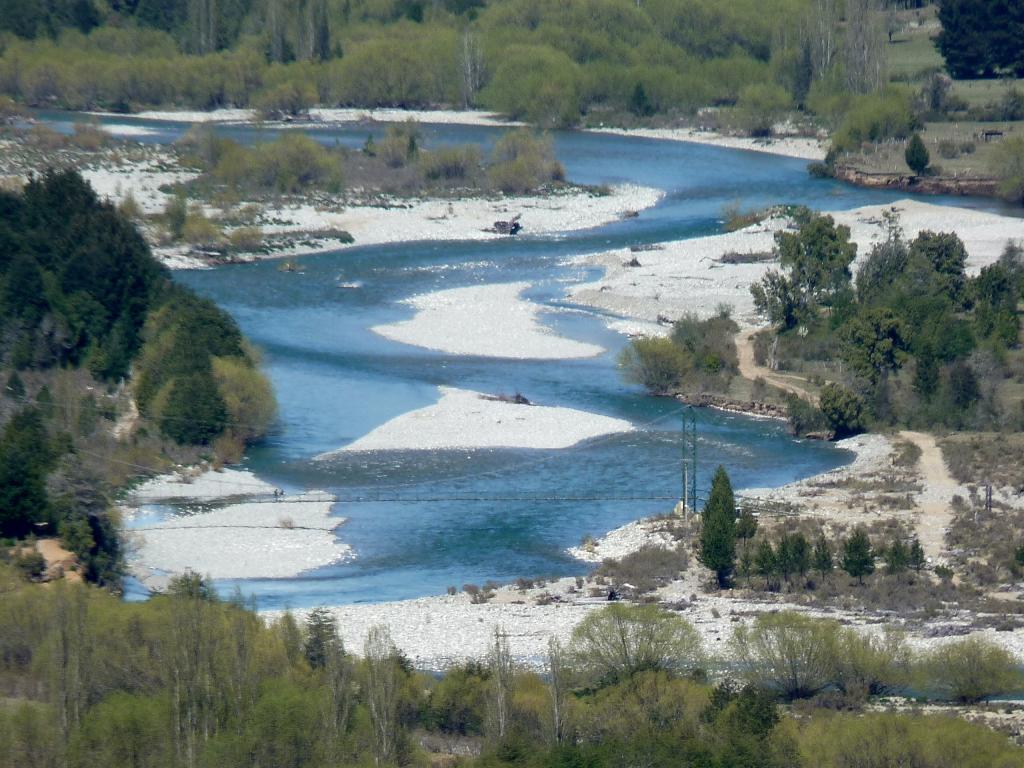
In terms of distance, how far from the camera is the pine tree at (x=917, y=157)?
87.9m

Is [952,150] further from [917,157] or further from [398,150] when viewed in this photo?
[398,150]

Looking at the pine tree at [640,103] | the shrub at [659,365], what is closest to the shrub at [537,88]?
the pine tree at [640,103]

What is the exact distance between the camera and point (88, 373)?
47.3 metres

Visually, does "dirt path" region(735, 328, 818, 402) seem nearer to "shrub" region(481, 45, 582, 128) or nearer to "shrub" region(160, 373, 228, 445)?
"shrub" region(160, 373, 228, 445)

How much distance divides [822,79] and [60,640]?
9195cm

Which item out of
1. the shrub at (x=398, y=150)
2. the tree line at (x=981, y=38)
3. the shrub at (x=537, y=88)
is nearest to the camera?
the shrub at (x=398, y=150)

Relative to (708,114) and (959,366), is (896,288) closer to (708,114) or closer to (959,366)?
(959,366)

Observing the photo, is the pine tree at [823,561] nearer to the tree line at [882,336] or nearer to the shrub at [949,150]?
the tree line at [882,336]

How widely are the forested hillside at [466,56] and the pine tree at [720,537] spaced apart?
7337cm

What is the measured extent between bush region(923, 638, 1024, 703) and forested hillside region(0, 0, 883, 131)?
80.4 m

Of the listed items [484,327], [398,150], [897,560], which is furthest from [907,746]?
[398,150]

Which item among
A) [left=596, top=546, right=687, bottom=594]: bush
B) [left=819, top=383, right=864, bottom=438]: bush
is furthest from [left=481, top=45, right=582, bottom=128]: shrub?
[left=596, top=546, right=687, bottom=594]: bush

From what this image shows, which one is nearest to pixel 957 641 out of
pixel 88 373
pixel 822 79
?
pixel 88 373

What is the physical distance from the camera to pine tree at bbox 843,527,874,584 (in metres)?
33.8
